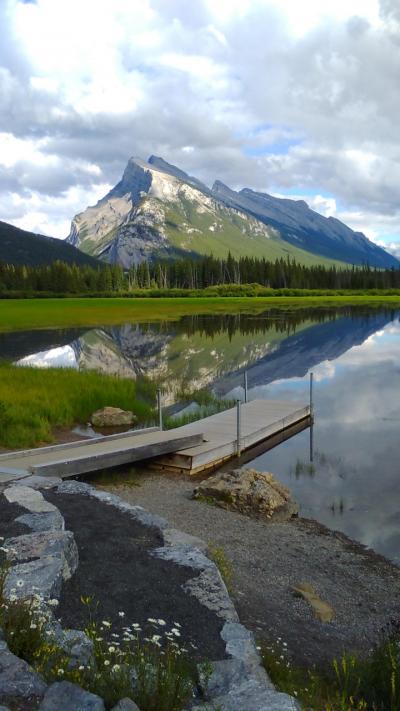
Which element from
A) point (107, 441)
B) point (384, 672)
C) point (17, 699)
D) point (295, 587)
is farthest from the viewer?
point (107, 441)

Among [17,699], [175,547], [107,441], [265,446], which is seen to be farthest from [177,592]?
[265,446]

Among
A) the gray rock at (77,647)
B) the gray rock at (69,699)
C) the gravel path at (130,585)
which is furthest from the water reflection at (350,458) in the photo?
the gray rock at (69,699)

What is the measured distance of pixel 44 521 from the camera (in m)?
10.1

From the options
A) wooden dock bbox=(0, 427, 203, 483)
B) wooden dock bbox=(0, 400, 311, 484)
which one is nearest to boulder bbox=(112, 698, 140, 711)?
wooden dock bbox=(0, 427, 203, 483)

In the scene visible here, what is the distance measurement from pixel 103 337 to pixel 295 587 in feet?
186

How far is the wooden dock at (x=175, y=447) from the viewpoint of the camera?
55.0 ft

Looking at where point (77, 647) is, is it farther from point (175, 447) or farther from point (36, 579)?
point (175, 447)

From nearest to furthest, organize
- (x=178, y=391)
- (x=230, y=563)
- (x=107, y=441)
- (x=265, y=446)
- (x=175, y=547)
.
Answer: (x=175, y=547) → (x=230, y=563) → (x=107, y=441) → (x=265, y=446) → (x=178, y=391)

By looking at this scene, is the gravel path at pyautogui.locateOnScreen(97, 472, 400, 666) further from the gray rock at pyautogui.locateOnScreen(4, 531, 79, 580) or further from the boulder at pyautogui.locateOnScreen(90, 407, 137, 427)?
the boulder at pyautogui.locateOnScreen(90, 407, 137, 427)

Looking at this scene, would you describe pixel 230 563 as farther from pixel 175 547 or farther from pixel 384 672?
pixel 384 672

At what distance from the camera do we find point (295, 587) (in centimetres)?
1114

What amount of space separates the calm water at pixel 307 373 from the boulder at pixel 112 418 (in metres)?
6.05

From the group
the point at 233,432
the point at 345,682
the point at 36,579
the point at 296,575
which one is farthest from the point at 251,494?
the point at 345,682

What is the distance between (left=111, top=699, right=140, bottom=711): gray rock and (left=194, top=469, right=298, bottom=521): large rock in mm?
10815
